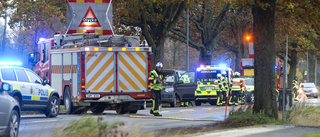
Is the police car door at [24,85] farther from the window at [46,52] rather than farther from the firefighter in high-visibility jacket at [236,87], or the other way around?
the firefighter in high-visibility jacket at [236,87]

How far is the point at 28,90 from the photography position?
16344mm

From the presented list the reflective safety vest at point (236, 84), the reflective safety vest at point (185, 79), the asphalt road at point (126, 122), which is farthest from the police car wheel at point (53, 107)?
the reflective safety vest at point (236, 84)

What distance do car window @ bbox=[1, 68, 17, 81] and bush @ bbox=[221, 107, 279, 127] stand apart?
5787mm

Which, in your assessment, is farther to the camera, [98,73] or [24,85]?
[98,73]

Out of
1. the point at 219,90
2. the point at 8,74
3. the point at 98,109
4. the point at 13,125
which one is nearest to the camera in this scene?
the point at 13,125

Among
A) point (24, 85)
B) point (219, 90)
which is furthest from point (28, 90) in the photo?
point (219, 90)

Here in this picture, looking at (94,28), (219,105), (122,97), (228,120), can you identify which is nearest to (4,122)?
(228,120)

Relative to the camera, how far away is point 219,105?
28969 mm

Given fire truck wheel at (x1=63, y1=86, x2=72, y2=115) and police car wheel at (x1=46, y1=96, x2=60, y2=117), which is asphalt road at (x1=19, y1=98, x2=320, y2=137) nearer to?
police car wheel at (x1=46, y1=96, x2=60, y2=117)

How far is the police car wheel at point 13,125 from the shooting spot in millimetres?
10851

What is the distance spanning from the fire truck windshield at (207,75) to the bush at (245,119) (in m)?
14.7

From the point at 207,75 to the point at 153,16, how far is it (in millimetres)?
4189

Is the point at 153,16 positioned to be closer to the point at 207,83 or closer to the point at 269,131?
the point at 207,83

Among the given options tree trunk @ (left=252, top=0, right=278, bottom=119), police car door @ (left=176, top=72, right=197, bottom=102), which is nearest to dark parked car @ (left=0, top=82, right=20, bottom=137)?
tree trunk @ (left=252, top=0, right=278, bottom=119)
